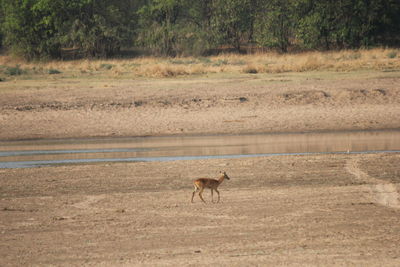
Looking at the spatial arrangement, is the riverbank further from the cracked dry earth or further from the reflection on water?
the cracked dry earth

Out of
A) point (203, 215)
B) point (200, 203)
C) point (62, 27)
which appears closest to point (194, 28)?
point (62, 27)

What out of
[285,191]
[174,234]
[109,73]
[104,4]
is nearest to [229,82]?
[109,73]

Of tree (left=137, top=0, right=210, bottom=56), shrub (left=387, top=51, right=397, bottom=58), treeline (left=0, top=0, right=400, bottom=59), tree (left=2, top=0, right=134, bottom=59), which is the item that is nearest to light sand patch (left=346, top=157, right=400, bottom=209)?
shrub (left=387, top=51, right=397, bottom=58)

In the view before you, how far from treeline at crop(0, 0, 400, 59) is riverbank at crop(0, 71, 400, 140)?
788 inches

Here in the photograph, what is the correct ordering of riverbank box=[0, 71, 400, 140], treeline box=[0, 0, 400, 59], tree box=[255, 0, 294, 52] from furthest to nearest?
1. tree box=[255, 0, 294, 52]
2. treeline box=[0, 0, 400, 59]
3. riverbank box=[0, 71, 400, 140]

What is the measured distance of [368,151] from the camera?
46.5ft

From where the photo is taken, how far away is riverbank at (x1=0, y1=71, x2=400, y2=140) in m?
18.2

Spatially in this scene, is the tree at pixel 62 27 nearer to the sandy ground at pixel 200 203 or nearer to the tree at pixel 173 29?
the tree at pixel 173 29

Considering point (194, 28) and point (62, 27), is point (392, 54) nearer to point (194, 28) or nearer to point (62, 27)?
point (194, 28)

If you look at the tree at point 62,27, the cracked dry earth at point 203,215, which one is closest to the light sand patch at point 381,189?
the cracked dry earth at point 203,215

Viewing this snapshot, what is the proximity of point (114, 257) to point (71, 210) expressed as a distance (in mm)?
2332

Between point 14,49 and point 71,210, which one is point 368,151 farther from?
point 14,49

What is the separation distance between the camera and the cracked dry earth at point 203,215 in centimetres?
708

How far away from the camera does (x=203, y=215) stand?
8.70 m
